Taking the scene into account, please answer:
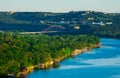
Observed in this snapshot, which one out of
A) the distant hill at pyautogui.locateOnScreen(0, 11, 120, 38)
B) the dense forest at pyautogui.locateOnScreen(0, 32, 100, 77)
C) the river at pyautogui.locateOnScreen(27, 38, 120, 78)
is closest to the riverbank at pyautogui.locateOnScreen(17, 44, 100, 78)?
the dense forest at pyautogui.locateOnScreen(0, 32, 100, 77)

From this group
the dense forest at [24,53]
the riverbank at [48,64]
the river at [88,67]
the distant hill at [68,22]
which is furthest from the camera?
the distant hill at [68,22]

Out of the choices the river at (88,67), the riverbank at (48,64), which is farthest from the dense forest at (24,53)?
the river at (88,67)

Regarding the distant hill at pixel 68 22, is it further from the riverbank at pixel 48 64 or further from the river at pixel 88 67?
the river at pixel 88 67

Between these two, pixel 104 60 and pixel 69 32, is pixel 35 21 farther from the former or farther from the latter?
pixel 104 60

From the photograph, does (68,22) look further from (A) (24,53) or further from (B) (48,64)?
(A) (24,53)

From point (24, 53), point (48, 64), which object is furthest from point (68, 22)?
point (24, 53)

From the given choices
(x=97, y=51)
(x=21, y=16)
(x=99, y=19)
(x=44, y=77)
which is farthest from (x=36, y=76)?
(x=21, y=16)

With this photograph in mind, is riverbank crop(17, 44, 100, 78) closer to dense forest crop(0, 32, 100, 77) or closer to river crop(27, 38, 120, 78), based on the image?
dense forest crop(0, 32, 100, 77)
